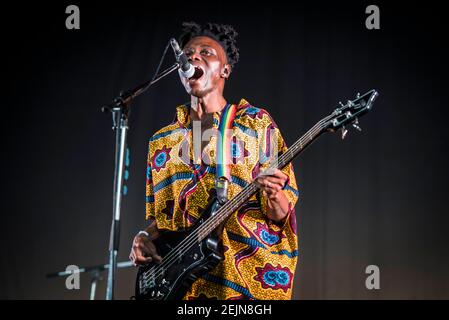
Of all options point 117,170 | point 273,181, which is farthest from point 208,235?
point 117,170

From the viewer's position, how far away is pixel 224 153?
2.12 m

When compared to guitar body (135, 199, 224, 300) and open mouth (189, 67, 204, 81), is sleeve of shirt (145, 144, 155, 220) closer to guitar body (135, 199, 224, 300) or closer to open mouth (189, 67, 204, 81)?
guitar body (135, 199, 224, 300)

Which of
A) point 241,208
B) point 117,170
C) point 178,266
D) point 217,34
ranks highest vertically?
point 217,34

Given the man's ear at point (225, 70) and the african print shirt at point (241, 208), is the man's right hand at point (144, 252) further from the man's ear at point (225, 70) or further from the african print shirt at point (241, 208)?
the man's ear at point (225, 70)

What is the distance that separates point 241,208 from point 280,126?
1.87 meters

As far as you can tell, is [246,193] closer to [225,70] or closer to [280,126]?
[225,70]

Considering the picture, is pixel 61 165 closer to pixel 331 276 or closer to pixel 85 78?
pixel 85 78

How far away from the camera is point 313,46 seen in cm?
387

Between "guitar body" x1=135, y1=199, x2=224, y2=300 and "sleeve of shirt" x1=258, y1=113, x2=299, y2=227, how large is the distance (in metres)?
0.26

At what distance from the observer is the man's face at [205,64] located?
2352 mm

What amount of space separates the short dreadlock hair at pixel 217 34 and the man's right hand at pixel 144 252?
100 cm

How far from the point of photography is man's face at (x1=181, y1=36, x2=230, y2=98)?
235cm

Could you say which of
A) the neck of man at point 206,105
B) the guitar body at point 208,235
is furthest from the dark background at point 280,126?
the guitar body at point 208,235

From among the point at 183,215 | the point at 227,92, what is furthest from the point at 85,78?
the point at 183,215
